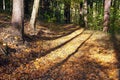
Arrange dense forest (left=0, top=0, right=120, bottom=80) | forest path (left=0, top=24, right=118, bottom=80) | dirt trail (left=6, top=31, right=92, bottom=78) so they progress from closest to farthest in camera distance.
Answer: forest path (left=0, top=24, right=118, bottom=80) → dense forest (left=0, top=0, right=120, bottom=80) → dirt trail (left=6, top=31, right=92, bottom=78)

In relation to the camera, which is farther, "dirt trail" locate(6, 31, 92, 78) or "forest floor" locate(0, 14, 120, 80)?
"dirt trail" locate(6, 31, 92, 78)

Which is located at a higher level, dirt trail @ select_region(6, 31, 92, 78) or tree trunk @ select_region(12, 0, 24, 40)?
tree trunk @ select_region(12, 0, 24, 40)

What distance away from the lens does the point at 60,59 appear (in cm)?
1327

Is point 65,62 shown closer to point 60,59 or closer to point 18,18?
point 60,59

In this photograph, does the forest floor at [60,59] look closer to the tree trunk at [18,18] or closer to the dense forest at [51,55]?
the dense forest at [51,55]

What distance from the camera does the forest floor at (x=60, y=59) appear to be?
36.8 ft

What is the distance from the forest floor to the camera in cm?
1123

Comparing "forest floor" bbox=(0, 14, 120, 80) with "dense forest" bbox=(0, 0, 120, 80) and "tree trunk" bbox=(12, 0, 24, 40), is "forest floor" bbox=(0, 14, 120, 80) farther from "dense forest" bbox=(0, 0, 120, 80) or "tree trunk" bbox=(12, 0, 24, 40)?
"tree trunk" bbox=(12, 0, 24, 40)

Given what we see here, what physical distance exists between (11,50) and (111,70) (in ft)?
16.9

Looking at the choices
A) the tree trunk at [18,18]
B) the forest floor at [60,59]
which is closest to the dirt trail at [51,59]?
the forest floor at [60,59]

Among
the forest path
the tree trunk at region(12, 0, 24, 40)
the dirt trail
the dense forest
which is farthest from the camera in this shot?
the tree trunk at region(12, 0, 24, 40)

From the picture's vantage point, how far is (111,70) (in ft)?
39.7

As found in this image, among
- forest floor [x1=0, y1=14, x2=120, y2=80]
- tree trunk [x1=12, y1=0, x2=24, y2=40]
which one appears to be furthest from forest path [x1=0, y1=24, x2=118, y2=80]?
tree trunk [x1=12, y1=0, x2=24, y2=40]

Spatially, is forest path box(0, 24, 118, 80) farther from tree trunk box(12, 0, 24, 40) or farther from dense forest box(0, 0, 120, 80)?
tree trunk box(12, 0, 24, 40)
